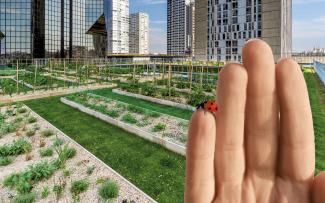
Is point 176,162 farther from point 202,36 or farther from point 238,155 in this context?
point 202,36

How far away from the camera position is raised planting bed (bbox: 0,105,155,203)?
5344mm

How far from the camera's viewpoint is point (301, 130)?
1.66 m

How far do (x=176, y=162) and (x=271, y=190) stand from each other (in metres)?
5.44

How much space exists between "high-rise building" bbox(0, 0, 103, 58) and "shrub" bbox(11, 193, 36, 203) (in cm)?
5454

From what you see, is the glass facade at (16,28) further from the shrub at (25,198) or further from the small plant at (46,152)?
the shrub at (25,198)

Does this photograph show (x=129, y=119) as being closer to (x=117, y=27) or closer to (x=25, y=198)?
(x=25, y=198)

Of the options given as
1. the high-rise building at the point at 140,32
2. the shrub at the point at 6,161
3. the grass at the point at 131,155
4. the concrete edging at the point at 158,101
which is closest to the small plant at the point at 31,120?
the grass at the point at 131,155

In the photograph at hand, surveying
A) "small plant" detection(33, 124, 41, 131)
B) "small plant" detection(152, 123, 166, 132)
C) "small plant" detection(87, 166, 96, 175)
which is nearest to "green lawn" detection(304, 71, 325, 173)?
"small plant" detection(152, 123, 166, 132)

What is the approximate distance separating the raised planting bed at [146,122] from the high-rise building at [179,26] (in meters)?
145

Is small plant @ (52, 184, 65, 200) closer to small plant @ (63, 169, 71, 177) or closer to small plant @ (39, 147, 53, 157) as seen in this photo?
small plant @ (63, 169, 71, 177)

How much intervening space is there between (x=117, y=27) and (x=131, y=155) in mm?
101462

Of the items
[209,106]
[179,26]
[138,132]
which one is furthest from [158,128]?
[179,26]

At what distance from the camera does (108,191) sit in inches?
210

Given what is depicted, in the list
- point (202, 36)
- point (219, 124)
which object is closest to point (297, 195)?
point (219, 124)
